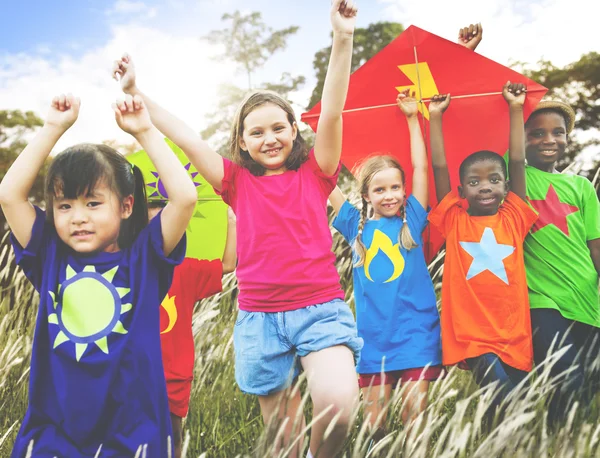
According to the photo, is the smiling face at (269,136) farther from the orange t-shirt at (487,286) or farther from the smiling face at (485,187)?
the smiling face at (485,187)

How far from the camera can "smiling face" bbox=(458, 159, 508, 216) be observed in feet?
10.1

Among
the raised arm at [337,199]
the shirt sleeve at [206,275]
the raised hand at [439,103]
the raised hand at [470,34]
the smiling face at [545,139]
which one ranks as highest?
the raised hand at [470,34]

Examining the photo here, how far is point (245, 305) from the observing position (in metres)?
2.62

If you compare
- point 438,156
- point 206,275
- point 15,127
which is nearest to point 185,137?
point 206,275

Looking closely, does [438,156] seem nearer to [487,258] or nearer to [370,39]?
[487,258]

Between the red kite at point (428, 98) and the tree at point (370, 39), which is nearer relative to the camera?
the red kite at point (428, 98)

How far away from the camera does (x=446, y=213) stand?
313cm

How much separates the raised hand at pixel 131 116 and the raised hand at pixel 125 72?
48cm

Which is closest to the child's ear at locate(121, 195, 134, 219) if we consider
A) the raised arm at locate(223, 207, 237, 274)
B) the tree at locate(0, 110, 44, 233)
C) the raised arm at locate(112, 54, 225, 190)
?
the raised arm at locate(112, 54, 225, 190)

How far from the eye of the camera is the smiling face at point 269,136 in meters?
2.65

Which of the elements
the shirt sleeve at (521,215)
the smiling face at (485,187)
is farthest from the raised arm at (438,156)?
→ the shirt sleeve at (521,215)

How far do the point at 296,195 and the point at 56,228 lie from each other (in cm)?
99

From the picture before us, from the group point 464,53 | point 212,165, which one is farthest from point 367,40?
point 212,165

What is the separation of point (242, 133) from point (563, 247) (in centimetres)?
173
